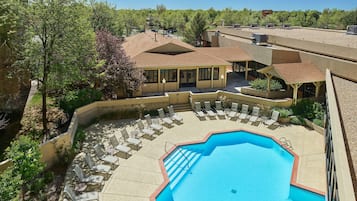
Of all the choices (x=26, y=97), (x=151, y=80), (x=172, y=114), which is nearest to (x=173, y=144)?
(x=172, y=114)

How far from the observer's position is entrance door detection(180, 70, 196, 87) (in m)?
27.2

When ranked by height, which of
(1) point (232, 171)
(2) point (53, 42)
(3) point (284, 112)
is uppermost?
(2) point (53, 42)

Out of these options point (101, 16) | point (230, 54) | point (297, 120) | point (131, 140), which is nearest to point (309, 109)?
point (297, 120)

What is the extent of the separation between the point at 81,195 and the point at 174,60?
16507mm

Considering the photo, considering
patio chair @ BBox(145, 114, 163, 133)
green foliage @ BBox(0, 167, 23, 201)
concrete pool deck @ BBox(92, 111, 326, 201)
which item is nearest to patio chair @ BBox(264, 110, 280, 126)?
concrete pool deck @ BBox(92, 111, 326, 201)

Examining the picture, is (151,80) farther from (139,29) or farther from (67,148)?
(139,29)

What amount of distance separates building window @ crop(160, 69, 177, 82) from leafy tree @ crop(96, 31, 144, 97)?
330 cm

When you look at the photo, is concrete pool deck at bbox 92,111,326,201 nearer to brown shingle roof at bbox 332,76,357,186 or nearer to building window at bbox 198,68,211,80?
brown shingle roof at bbox 332,76,357,186

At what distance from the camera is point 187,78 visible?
90.2 feet

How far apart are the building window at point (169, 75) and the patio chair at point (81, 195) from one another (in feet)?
49.2

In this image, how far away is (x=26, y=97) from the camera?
73.8ft

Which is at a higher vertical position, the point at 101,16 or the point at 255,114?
the point at 101,16

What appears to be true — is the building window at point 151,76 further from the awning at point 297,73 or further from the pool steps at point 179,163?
the pool steps at point 179,163

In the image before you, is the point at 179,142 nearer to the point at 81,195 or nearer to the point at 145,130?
the point at 145,130
